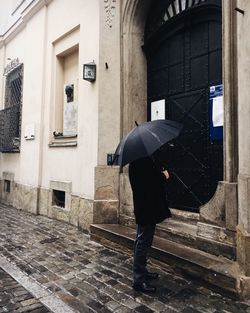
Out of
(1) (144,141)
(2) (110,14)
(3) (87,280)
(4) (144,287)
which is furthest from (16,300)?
(2) (110,14)

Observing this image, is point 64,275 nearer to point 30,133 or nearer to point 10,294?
point 10,294

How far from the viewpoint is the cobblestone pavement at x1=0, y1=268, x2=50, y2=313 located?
3.46 metres

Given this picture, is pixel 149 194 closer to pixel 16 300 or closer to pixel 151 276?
pixel 151 276

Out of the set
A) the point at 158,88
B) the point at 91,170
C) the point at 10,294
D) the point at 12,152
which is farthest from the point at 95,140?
the point at 12,152

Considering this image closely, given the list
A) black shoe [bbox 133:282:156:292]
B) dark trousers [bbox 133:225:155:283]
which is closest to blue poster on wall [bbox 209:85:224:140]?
dark trousers [bbox 133:225:155:283]

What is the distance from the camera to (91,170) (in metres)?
6.71

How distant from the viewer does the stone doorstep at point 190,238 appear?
4.15 meters

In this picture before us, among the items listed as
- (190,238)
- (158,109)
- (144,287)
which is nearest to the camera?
(144,287)

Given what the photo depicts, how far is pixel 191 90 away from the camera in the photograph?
17.9ft

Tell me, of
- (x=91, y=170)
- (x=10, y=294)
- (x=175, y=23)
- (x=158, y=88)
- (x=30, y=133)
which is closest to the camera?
(x=10, y=294)

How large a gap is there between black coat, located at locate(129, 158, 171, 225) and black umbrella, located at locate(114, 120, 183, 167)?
34 cm

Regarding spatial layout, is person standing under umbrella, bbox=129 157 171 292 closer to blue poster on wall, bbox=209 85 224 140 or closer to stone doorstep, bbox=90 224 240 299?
stone doorstep, bbox=90 224 240 299

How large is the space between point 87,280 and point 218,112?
2886mm

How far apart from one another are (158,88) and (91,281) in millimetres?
3625
